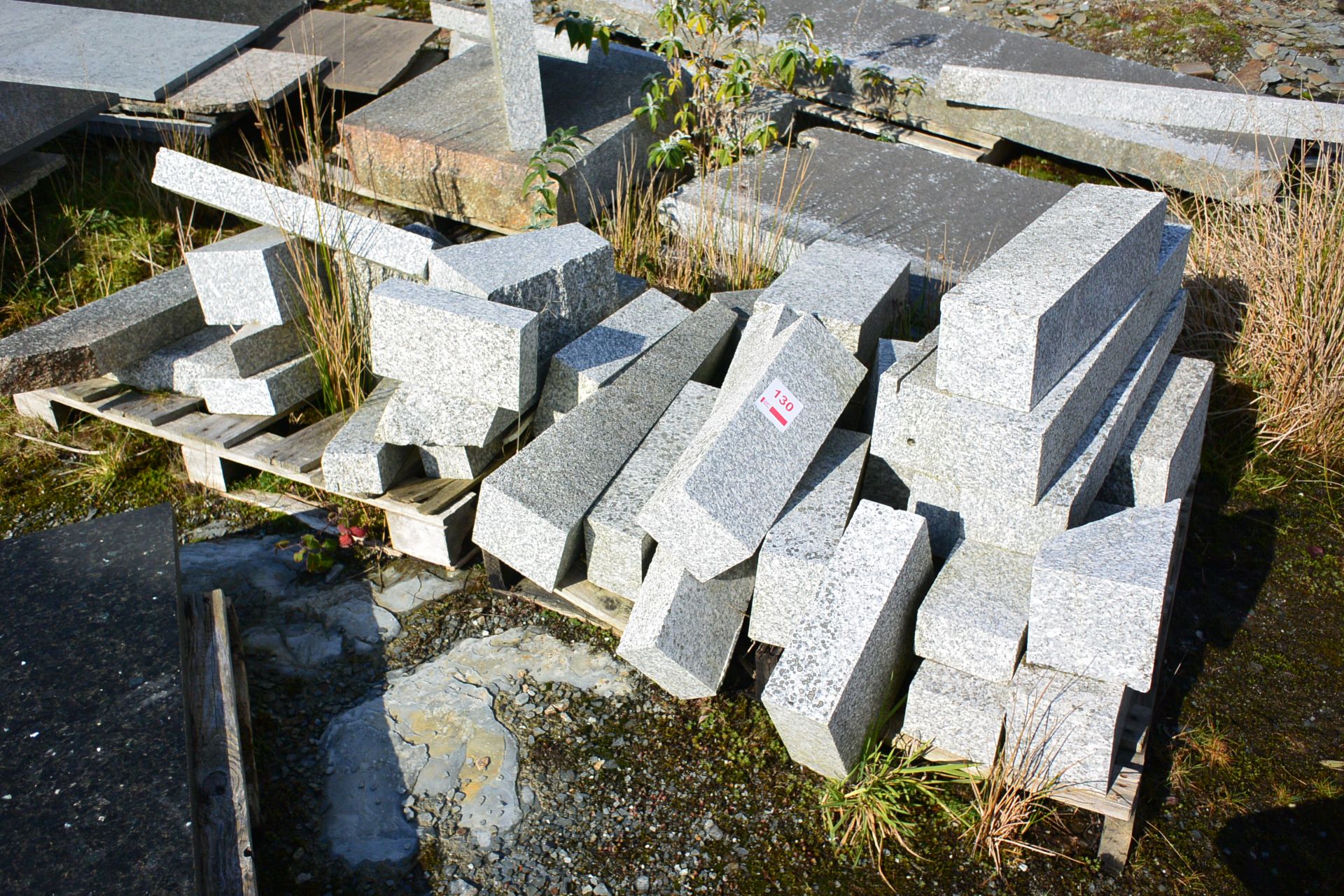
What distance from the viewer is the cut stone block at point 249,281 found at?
11.4ft

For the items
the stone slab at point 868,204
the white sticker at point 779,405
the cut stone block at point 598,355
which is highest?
the white sticker at point 779,405

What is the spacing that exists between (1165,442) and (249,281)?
3164 mm

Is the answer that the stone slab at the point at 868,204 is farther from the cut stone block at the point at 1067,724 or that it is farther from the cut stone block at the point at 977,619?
the cut stone block at the point at 1067,724

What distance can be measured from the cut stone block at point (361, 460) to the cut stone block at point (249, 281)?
589mm

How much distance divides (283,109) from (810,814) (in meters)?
4.46

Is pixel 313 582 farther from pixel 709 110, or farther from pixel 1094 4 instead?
pixel 1094 4

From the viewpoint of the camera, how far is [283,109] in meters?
5.10

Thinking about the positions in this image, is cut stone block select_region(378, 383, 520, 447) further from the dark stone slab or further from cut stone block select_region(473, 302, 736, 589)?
the dark stone slab

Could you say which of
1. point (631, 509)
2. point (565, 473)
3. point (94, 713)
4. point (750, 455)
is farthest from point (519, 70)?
point (94, 713)

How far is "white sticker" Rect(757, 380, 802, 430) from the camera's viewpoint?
2744 millimetres

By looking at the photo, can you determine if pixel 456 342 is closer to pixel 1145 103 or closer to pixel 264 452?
pixel 264 452

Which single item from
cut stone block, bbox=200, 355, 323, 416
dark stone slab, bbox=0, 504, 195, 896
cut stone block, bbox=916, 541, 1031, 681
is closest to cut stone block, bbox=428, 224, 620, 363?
cut stone block, bbox=200, 355, 323, 416

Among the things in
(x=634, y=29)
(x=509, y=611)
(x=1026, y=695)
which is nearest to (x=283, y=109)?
(x=634, y=29)

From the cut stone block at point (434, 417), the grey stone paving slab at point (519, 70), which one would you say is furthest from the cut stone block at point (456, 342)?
the grey stone paving slab at point (519, 70)
